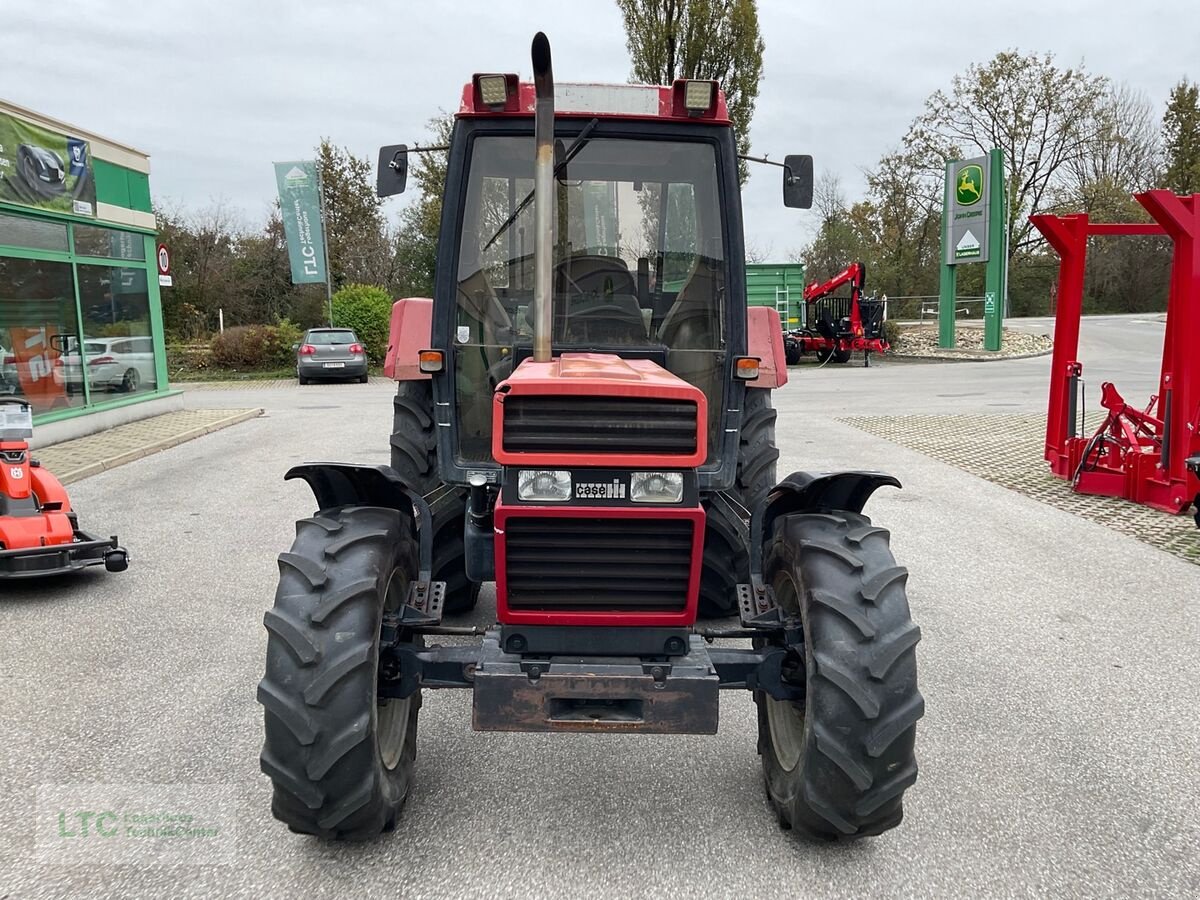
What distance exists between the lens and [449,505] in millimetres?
4559

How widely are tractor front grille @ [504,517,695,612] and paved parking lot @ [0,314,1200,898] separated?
2.58 feet

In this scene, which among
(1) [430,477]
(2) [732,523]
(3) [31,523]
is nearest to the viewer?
(2) [732,523]

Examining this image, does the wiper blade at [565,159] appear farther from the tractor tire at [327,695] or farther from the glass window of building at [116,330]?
the glass window of building at [116,330]

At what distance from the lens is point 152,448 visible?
1159 centimetres

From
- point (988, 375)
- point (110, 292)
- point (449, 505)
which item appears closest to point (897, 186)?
point (988, 375)

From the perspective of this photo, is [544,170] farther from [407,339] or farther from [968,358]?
[968,358]

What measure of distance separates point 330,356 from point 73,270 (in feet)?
32.6

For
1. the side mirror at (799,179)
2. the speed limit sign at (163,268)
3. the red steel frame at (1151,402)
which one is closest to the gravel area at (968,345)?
the red steel frame at (1151,402)

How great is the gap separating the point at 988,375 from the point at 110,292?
18.3 meters

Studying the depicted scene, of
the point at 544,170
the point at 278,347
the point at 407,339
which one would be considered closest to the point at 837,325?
the point at 278,347

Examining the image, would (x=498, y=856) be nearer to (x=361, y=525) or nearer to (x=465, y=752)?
(x=465, y=752)

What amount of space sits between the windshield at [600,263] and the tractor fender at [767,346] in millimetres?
1059
